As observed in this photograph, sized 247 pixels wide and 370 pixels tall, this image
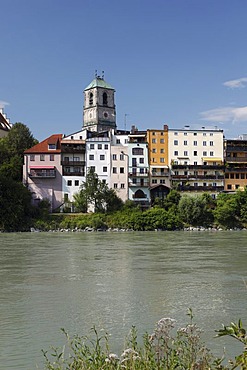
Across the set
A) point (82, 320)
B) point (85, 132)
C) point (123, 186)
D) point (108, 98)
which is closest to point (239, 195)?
point (123, 186)

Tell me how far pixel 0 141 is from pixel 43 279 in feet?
175

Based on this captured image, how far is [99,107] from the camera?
99.0m

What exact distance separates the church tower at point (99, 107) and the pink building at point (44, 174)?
3423 cm

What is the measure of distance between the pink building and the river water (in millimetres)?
40055

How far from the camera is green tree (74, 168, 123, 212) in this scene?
2340 inches

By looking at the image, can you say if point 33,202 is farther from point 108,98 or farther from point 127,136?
point 108,98

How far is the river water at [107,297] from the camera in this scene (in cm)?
916

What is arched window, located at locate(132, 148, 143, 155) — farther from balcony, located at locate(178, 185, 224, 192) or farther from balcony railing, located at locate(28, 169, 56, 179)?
balcony railing, located at locate(28, 169, 56, 179)

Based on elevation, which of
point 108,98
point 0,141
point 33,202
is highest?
point 108,98

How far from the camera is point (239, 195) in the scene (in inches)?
2452

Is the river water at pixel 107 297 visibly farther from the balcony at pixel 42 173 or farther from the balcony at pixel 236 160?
the balcony at pixel 236 160

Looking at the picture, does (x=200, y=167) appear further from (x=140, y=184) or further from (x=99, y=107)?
(x=99, y=107)

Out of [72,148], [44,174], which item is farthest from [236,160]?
[44,174]

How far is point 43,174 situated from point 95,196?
878 centimetres
